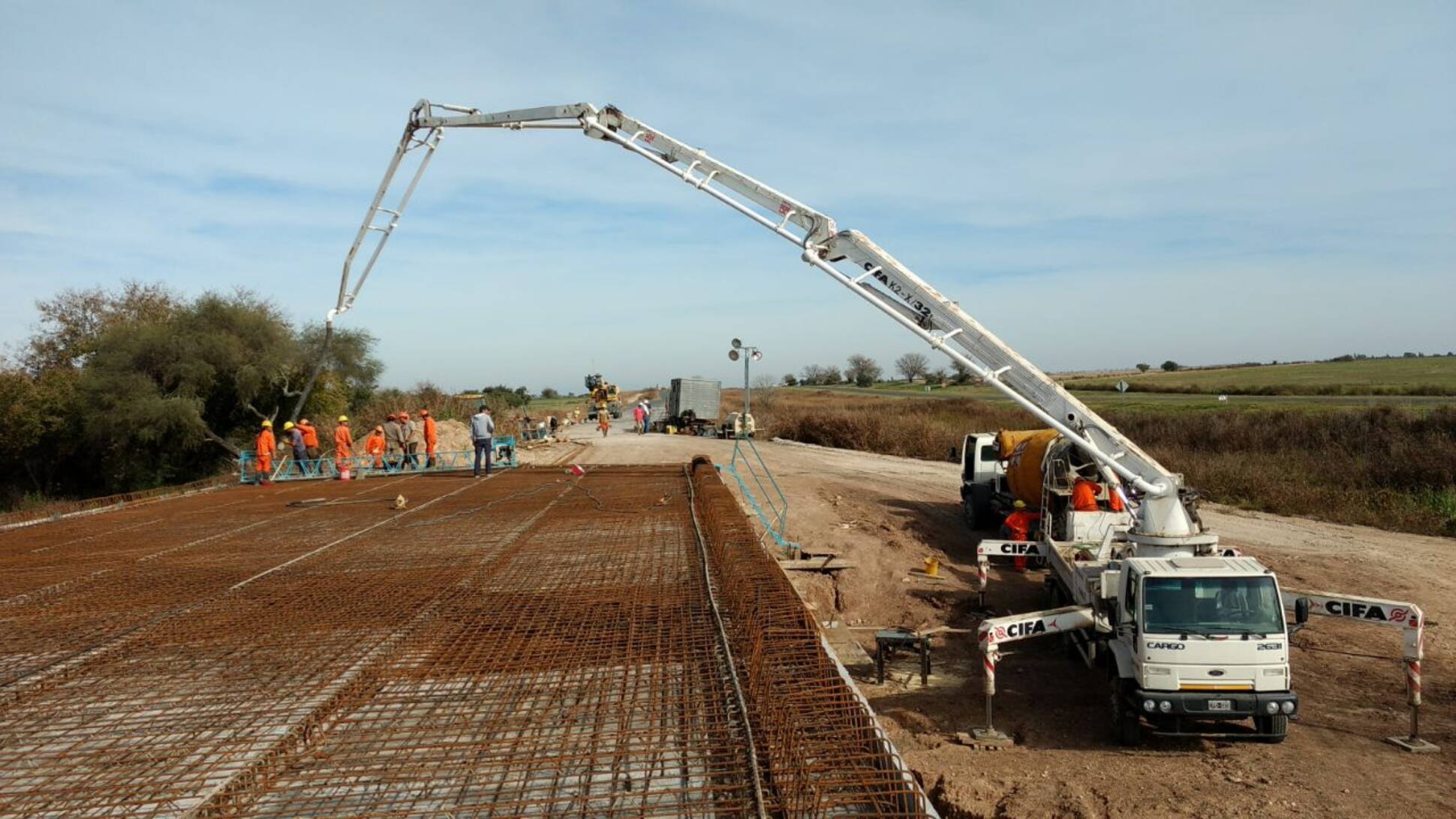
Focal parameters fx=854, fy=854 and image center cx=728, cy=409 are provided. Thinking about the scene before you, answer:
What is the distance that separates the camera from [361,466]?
21.4 m

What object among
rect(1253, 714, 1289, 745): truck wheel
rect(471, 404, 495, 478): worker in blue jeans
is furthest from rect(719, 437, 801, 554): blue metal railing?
rect(1253, 714, 1289, 745): truck wheel

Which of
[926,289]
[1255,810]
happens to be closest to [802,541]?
[926,289]

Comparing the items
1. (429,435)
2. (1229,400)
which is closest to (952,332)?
(429,435)

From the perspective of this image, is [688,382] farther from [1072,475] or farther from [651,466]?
[1072,475]

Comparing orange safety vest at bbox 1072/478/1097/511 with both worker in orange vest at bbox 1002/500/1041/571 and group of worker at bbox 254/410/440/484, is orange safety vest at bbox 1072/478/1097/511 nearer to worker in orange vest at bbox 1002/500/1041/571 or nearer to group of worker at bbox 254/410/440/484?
worker in orange vest at bbox 1002/500/1041/571

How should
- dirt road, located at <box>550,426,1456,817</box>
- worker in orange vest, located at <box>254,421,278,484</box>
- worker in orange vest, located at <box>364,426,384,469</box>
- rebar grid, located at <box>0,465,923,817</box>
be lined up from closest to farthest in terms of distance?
rebar grid, located at <box>0,465,923,817</box> < dirt road, located at <box>550,426,1456,817</box> < worker in orange vest, located at <box>254,421,278,484</box> < worker in orange vest, located at <box>364,426,384,469</box>

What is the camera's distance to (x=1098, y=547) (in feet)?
35.6

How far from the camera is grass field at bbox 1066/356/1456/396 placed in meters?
43.2

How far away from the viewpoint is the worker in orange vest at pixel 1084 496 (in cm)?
1223

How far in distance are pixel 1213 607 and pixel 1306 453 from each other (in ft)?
67.4

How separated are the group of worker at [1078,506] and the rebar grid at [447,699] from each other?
534cm

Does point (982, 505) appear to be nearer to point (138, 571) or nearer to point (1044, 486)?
point (1044, 486)

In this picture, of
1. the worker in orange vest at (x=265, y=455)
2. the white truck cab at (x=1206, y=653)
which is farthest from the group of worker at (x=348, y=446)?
the white truck cab at (x=1206, y=653)

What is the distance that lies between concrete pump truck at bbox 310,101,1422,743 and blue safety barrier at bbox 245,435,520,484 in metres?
10.6
